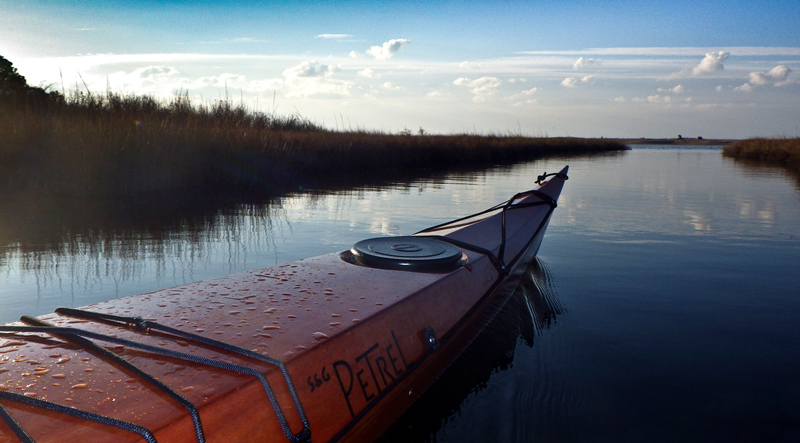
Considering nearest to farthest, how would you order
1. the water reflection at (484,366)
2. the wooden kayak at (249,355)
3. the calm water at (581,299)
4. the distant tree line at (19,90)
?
the wooden kayak at (249,355) < the water reflection at (484,366) < the calm water at (581,299) < the distant tree line at (19,90)

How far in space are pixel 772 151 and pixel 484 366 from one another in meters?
26.9

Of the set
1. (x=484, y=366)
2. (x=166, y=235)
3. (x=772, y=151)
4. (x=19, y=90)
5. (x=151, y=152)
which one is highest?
→ (x=19, y=90)

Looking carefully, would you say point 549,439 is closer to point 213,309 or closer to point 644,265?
point 213,309

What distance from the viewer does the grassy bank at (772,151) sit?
19.6 metres

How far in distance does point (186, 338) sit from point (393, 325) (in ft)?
2.29

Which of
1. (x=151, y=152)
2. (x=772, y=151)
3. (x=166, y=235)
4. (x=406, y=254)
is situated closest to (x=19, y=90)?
(x=151, y=152)

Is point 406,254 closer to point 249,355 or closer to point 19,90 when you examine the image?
point 249,355

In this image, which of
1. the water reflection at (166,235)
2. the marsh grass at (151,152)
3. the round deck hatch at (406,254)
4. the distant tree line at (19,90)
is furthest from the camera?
the distant tree line at (19,90)

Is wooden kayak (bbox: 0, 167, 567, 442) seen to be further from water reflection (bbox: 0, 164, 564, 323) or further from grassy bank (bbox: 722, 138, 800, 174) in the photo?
grassy bank (bbox: 722, 138, 800, 174)

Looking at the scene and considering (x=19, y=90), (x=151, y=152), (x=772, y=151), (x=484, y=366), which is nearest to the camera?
(x=484, y=366)

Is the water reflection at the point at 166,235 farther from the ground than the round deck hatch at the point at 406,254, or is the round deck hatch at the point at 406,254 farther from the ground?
the round deck hatch at the point at 406,254

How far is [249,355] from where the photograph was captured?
1322 mm

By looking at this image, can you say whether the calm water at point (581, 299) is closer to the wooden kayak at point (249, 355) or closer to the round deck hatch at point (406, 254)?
the wooden kayak at point (249, 355)

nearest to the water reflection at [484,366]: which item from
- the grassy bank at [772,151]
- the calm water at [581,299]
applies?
the calm water at [581,299]
